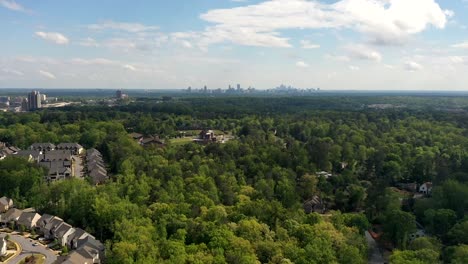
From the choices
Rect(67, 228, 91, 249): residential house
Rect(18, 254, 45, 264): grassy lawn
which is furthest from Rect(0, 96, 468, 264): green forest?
Rect(18, 254, 45, 264): grassy lawn

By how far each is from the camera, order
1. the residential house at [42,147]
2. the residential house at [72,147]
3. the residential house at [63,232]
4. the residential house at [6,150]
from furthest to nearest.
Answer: the residential house at [72,147] < the residential house at [42,147] < the residential house at [6,150] < the residential house at [63,232]

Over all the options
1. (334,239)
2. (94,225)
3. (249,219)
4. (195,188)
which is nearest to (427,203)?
(334,239)

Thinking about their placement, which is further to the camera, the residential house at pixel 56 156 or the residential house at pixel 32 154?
the residential house at pixel 56 156

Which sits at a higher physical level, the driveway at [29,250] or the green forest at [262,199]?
the green forest at [262,199]

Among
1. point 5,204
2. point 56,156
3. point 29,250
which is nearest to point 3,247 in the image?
point 29,250

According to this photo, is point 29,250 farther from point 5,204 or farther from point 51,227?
point 5,204

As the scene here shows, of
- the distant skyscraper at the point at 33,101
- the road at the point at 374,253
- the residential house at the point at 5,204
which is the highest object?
the distant skyscraper at the point at 33,101

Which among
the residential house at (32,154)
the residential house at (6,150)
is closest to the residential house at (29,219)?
the residential house at (32,154)

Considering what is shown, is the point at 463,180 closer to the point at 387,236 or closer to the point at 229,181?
the point at 387,236

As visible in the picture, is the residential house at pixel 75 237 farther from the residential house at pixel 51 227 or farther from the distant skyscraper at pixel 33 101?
the distant skyscraper at pixel 33 101
